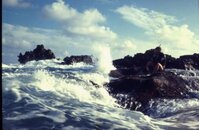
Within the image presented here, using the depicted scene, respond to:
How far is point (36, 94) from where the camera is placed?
8664mm

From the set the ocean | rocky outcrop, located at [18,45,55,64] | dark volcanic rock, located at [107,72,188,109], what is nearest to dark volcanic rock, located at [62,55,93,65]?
rocky outcrop, located at [18,45,55,64]

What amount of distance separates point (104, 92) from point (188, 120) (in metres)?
3.19

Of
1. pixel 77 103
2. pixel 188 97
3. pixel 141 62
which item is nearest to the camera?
pixel 77 103

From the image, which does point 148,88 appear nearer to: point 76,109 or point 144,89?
point 144,89

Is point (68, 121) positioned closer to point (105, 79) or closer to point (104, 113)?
point (104, 113)

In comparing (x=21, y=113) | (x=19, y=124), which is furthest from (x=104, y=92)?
(x=19, y=124)

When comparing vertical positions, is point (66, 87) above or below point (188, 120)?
above

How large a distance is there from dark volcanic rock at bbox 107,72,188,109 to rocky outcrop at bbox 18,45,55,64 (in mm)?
18837

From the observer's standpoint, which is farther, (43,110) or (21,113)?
(43,110)

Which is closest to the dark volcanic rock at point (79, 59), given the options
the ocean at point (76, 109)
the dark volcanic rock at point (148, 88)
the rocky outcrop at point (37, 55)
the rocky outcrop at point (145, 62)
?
the rocky outcrop at point (37, 55)

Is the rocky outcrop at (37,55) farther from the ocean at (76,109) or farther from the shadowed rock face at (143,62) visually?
the ocean at (76,109)

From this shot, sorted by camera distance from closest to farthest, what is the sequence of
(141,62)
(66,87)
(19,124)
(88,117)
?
(19,124) → (88,117) → (66,87) → (141,62)

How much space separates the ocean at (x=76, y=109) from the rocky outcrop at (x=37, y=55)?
1880cm

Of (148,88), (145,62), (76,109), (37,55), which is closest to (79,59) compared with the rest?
(37,55)
